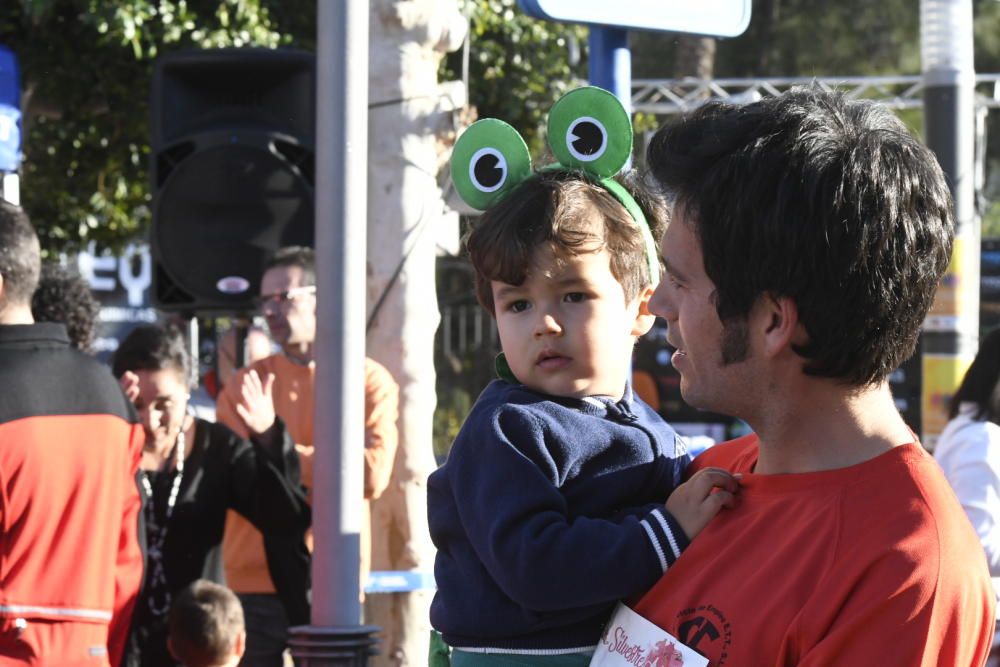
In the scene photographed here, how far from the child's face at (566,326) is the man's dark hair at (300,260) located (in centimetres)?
288

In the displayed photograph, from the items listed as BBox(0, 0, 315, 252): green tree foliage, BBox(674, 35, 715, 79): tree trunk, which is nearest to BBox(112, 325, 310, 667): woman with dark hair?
BBox(0, 0, 315, 252): green tree foliage

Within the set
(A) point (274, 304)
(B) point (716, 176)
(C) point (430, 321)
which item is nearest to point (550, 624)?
(B) point (716, 176)

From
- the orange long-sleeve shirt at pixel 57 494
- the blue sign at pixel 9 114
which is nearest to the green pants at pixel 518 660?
the orange long-sleeve shirt at pixel 57 494

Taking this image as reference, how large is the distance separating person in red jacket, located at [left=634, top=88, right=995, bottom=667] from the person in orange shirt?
Answer: 106 inches

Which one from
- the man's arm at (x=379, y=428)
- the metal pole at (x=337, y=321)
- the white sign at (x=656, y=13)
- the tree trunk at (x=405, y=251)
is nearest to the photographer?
the white sign at (x=656, y=13)

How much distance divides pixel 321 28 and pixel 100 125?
8120 millimetres

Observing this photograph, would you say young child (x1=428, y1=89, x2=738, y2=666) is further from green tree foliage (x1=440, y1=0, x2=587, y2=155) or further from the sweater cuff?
green tree foliage (x1=440, y1=0, x2=587, y2=155)

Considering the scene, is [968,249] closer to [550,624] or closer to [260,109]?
[260,109]

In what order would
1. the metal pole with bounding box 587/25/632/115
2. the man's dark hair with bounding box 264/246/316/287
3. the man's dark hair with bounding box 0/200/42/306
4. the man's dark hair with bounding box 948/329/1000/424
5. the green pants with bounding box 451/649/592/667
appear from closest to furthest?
the green pants with bounding box 451/649/592/667 → the metal pole with bounding box 587/25/632/115 → the man's dark hair with bounding box 0/200/42/306 → the man's dark hair with bounding box 948/329/1000/424 → the man's dark hair with bounding box 264/246/316/287

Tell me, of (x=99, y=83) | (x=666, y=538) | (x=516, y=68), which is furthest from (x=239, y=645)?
(x=516, y=68)

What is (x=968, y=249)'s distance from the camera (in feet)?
23.7

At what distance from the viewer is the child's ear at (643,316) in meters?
2.28

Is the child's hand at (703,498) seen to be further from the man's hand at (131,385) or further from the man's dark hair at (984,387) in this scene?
the man's dark hair at (984,387)

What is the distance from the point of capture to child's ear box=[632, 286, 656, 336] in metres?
2.28
